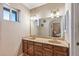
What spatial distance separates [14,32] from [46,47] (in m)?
1.14

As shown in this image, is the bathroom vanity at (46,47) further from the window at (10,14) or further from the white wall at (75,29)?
the window at (10,14)

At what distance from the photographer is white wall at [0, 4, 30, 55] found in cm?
327

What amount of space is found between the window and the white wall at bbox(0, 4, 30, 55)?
0.14 metres

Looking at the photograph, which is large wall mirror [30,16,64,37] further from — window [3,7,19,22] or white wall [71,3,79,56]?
white wall [71,3,79,56]

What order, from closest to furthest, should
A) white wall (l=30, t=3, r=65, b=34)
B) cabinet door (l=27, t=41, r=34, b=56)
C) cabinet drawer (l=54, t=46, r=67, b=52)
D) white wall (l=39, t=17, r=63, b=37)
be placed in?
cabinet drawer (l=54, t=46, r=67, b=52) < white wall (l=30, t=3, r=65, b=34) < white wall (l=39, t=17, r=63, b=37) < cabinet door (l=27, t=41, r=34, b=56)

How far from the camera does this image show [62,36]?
11.6 feet

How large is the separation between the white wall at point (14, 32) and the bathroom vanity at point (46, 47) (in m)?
0.31

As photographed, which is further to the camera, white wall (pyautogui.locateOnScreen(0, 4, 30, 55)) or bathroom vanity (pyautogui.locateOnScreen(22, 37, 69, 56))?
white wall (pyautogui.locateOnScreen(0, 4, 30, 55))

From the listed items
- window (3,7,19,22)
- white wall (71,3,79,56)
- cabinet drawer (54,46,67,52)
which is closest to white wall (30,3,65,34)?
window (3,7,19,22)

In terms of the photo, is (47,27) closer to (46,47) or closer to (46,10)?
(46,10)

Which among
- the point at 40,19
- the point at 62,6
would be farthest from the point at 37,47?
the point at 62,6

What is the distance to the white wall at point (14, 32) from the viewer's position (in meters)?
3.27

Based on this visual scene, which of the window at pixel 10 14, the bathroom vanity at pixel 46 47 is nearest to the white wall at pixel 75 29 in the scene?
the bathroom vanity at pixel 46 47

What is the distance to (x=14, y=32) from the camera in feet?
12.4
